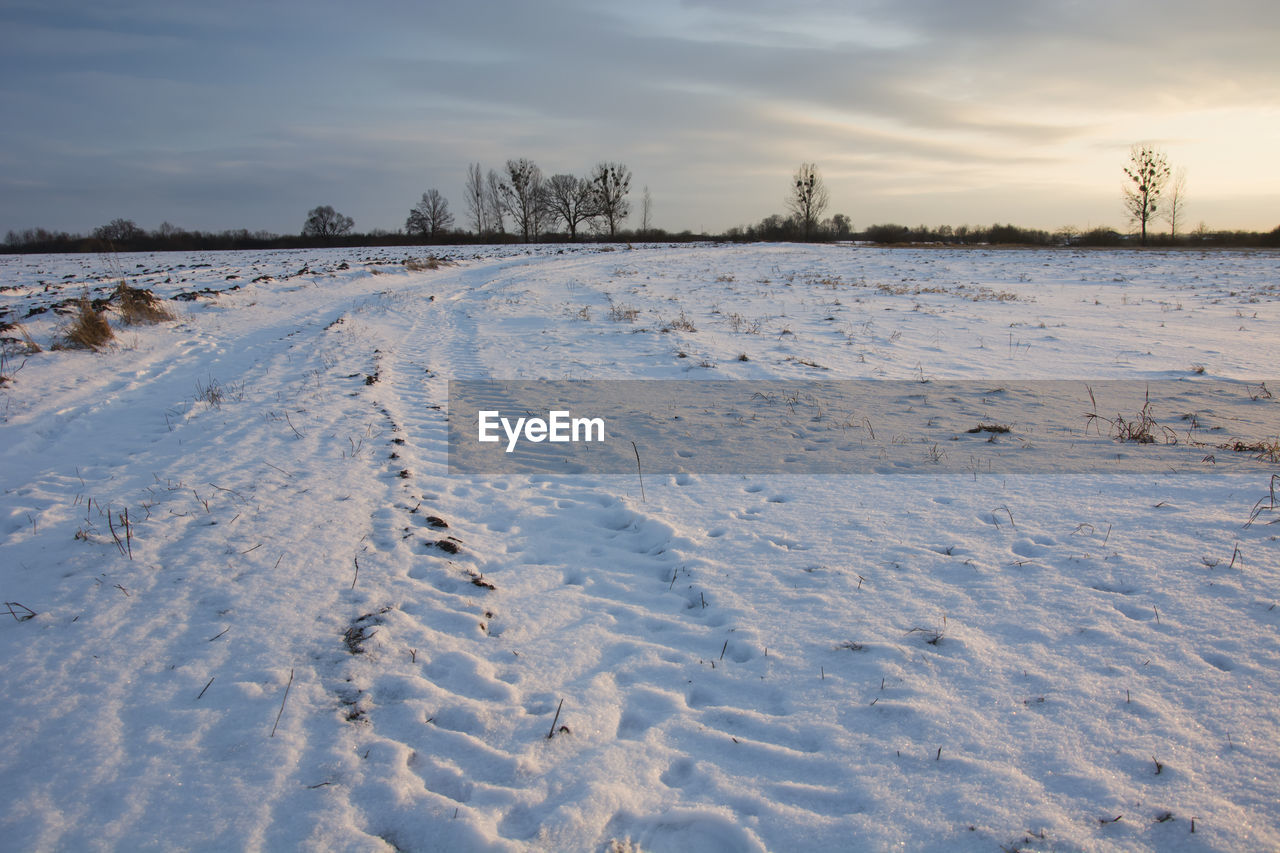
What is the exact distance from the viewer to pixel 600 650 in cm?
332

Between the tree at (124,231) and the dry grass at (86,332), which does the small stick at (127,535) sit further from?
the tree at (124,231)

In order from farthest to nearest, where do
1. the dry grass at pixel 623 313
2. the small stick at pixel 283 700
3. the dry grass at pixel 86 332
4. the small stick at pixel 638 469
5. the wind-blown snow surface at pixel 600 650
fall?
the dry grass at pixel 623 313 < the dry grass at pixel 86 332 < the small stick at pixel 638 469 < the small stick at pixel 283 700 < the wind-blown snow surface at pixel 600 650

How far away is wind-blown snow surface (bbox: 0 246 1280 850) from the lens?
2.28 meters

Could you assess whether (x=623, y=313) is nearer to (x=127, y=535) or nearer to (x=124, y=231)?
→ (x=127, y=535)

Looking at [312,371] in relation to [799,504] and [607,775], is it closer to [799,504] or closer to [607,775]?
[799,504]

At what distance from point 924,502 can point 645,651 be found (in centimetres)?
285

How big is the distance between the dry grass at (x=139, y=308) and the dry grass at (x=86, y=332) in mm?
1041

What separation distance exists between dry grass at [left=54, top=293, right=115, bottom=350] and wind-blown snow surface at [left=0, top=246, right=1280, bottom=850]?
10.1ft

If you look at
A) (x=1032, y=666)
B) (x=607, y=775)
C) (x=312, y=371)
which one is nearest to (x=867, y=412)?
(x=1032, y=666)

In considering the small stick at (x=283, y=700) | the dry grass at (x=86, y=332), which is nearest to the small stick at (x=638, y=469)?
the small stick at (x=283, y=700)

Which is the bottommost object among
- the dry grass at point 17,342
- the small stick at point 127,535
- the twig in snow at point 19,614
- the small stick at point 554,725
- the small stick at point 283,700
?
the small stick at point 554,725

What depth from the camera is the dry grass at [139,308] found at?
1104 cm

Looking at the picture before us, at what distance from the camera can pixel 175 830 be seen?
217cm

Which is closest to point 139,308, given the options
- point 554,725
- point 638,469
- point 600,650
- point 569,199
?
point 638,469
